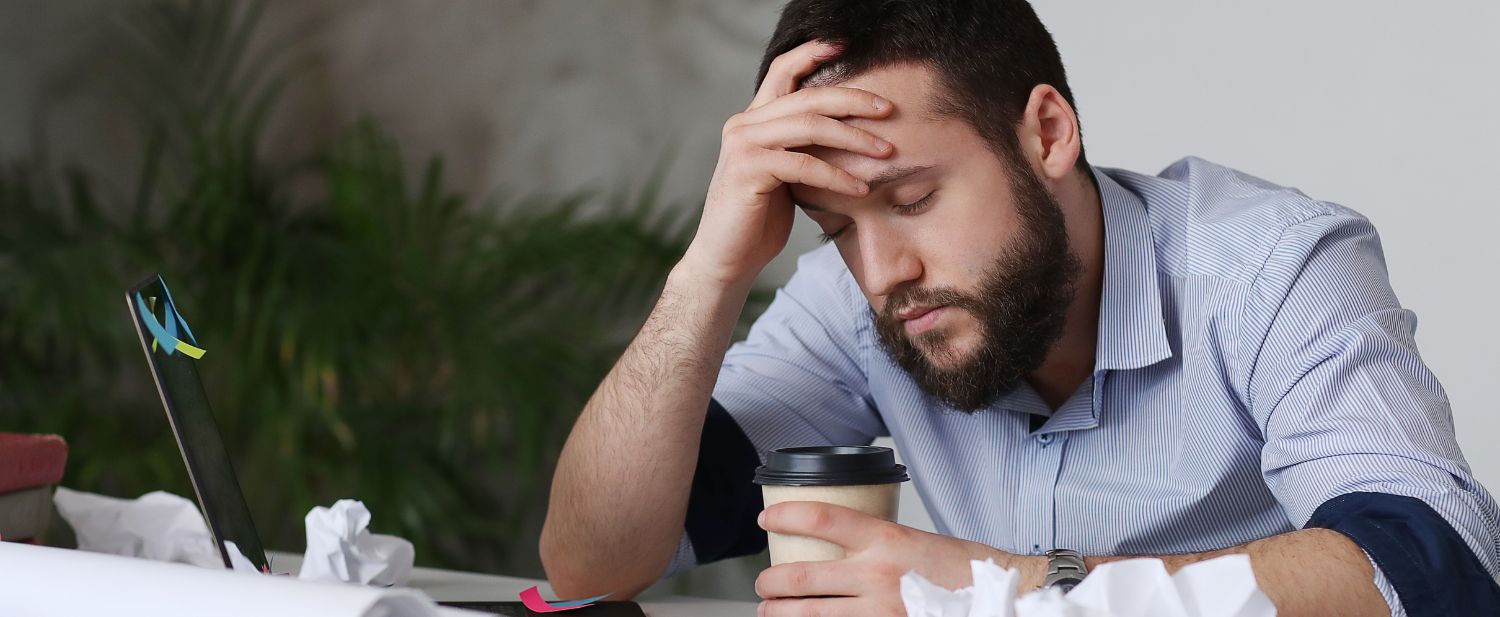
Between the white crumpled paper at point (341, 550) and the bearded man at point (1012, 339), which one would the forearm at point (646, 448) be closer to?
the bearded man at point (1012, 339)

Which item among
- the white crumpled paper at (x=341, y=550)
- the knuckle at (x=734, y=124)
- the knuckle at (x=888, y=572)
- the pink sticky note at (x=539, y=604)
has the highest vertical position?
the knuckle at (x=734, y=124)

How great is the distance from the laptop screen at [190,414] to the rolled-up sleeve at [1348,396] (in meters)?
0.85

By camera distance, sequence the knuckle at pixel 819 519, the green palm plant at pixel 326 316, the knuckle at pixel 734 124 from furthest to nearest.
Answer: the green palm plant at pixel 326 316 → the knuckle at pixel 734 124 → the knuckle at pixel 819 519

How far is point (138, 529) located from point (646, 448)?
51 centimetres

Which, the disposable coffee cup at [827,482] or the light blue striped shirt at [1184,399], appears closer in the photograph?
the disposable coffee cup at [827,482]

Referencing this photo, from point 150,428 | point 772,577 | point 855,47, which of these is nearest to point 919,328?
point 855,47

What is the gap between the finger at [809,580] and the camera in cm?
83

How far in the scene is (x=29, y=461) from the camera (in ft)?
3.58

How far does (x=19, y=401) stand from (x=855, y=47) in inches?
94.3

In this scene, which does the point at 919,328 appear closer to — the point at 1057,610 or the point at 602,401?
the point at 602,401

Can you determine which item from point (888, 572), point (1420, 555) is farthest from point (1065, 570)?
point (1420, 555)

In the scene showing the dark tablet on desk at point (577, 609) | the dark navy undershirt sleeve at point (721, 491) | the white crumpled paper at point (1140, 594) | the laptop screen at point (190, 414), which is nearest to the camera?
the white crumpled paper at point (1140, 594)

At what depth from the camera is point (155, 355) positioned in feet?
3.04

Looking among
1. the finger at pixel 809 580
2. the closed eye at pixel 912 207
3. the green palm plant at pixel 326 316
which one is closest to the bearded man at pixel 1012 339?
the closed eye at pixel 912 207
